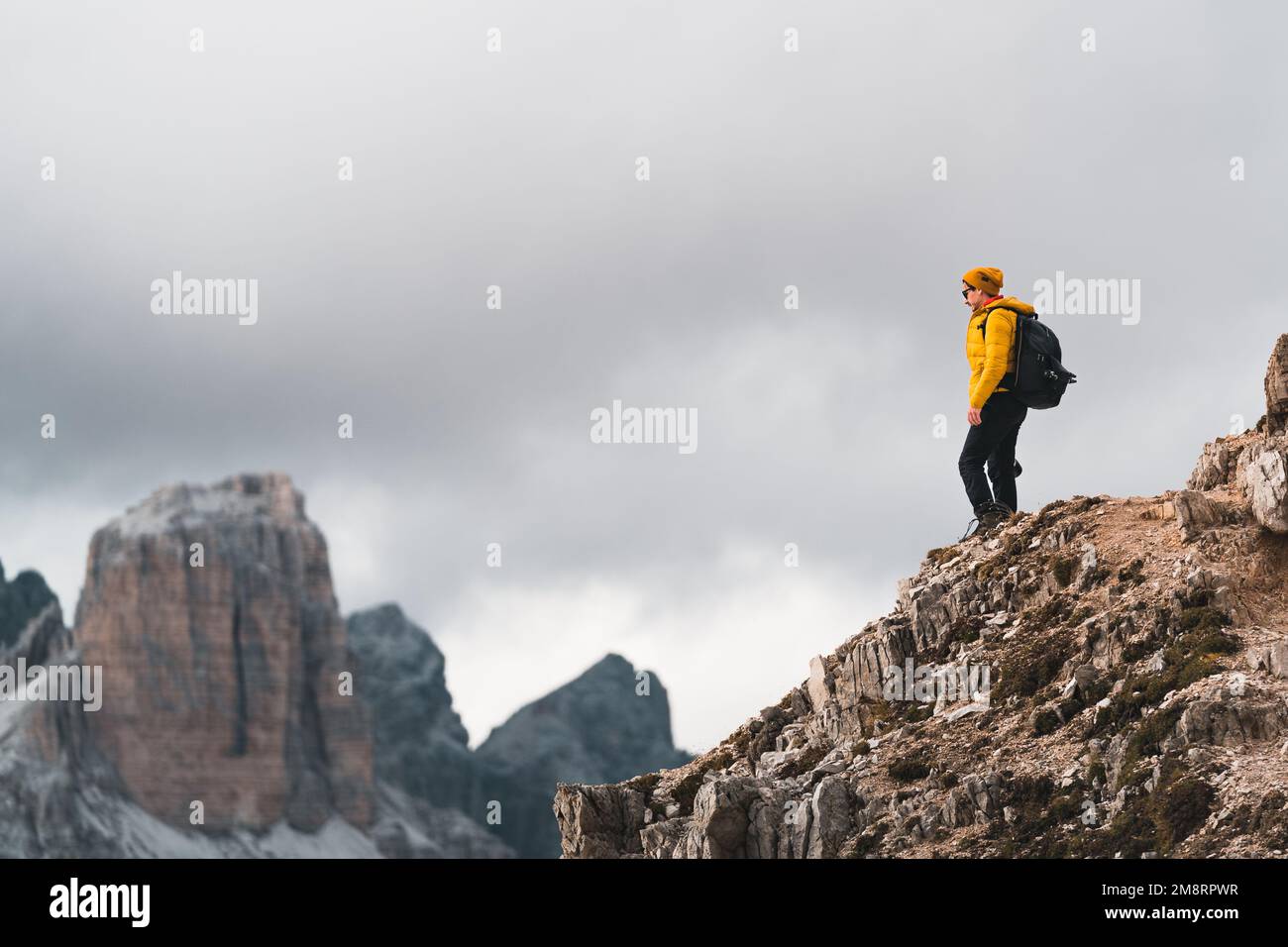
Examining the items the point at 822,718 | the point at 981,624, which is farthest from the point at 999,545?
the point at 822,718

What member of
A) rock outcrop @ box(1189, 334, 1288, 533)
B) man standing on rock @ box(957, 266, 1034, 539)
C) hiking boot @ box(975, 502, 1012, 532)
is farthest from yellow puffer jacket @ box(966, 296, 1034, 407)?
rock outcrop @ box(1189, 334, 1288, 533)

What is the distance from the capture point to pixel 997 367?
33500mm

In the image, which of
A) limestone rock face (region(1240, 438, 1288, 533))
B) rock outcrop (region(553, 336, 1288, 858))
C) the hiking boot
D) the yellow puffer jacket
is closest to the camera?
rock outcrop (region(553, 336, 1288, 858))

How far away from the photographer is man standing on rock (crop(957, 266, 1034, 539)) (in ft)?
110

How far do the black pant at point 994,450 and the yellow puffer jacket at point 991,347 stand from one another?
1.18ft

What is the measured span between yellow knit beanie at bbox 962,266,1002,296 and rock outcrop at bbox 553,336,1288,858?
4485mm

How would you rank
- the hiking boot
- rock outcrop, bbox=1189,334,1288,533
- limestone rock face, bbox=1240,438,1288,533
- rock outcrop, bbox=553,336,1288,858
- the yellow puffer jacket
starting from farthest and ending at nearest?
1. the hiking boot
2. the yellow puffer jacket
3. rock outcrop, bbox=1189,334,1288,533
4. limestone rock face, bbox=1240,438,1288,533
5. rock outcrop, bbox=553,336,1288,858

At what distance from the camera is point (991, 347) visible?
33531mm

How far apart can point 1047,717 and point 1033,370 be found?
312 inches

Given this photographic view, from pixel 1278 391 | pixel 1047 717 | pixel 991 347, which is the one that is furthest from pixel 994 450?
pixel 1047 717

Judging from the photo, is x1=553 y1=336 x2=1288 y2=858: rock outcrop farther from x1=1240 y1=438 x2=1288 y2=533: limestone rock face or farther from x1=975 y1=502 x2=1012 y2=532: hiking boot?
x1=975 y1=502 x2=1012 y2=532: hiking boot
